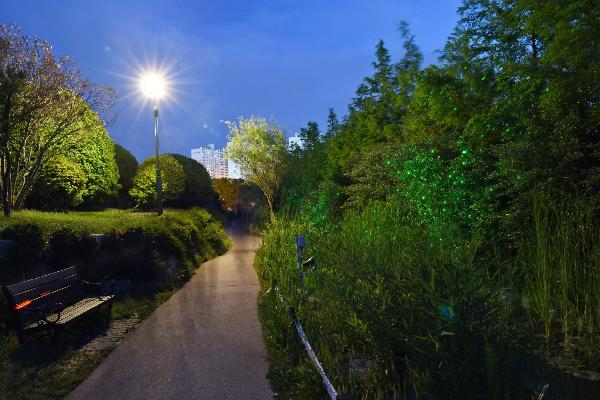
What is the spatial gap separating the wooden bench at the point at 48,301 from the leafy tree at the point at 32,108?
712cm

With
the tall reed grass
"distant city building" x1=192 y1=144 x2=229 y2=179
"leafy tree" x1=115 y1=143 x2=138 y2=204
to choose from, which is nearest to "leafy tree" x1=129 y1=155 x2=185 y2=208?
"leafy tree" x1=115 y1=143 x2=138 y2=204

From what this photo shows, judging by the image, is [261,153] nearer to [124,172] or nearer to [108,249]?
[124,172]

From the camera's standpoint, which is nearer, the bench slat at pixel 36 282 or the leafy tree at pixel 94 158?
the bench slat at pixel 36 282

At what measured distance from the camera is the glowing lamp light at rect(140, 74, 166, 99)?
18.1 meters

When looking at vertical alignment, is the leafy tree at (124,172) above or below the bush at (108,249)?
above

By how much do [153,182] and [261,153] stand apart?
10.8 m

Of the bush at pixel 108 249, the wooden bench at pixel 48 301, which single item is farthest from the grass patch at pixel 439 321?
the bush at pixel 108 249

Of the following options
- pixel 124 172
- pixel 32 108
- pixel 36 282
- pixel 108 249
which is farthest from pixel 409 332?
pixel 124 172

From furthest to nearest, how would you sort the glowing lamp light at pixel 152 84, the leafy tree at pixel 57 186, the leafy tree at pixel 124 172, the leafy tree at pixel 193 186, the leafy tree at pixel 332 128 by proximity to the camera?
1. the leafy tree at pixel 193 186
2. the leafy tree at pixel 332 128
3. the leafy tree at pixel 124 172
4. the leafy tree at pixel 57 186
5. the glowing lamp light at pixel 152 84

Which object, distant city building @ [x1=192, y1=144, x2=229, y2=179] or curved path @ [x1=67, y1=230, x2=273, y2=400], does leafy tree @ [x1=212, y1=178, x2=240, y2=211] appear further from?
distant city building @ [x1=192, y1=144, x2=229, y2=179]

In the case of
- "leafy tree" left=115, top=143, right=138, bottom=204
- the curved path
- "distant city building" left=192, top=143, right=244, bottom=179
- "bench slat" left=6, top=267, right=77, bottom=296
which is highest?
"distant city building" left=192, top=143, right=244, bottom=179

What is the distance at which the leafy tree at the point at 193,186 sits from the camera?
33.1m

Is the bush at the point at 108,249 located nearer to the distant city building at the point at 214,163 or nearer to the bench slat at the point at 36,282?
the bench slat at the point at 36,282

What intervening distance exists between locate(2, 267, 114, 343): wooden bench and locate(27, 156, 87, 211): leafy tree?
1112cm
